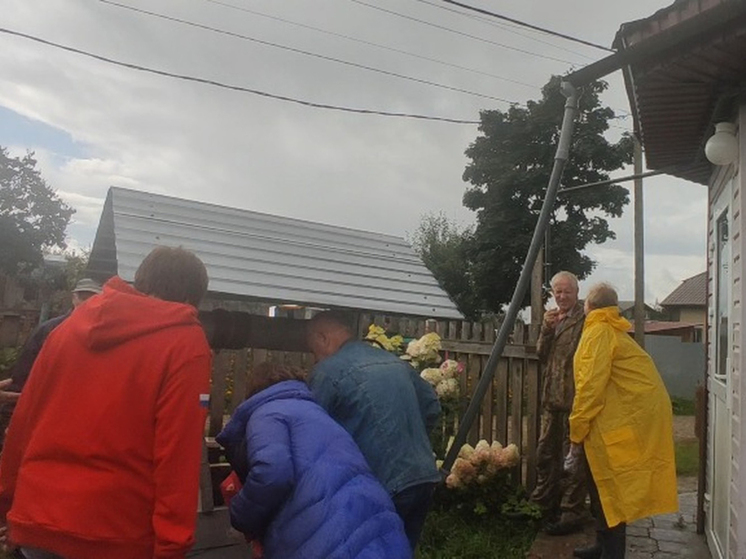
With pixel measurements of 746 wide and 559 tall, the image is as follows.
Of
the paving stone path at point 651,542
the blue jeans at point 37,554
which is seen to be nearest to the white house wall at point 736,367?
the paving stone path at point 651,542

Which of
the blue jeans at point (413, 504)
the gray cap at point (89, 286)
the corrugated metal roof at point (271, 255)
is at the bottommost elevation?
the blue jeans at point (413, 504)

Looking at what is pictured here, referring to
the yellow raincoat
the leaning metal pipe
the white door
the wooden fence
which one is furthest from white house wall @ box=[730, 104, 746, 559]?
the wooden fence

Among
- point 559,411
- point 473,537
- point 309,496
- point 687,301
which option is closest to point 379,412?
point 309,496

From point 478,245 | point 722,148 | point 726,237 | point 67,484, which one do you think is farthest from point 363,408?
point 478,245

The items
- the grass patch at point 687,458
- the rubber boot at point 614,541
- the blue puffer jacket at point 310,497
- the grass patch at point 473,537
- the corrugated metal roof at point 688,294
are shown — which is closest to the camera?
the blue puffer jacket at point 310,497

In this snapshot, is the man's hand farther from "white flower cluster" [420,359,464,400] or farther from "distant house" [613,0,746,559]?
"distant house" [613,0,746,559]

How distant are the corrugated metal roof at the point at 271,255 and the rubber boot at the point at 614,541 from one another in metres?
→ 1.56

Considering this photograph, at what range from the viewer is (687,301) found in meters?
44.9

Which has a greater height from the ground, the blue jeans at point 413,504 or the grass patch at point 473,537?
the blue jeans at point 413,504

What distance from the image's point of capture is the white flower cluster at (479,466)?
5.10 m

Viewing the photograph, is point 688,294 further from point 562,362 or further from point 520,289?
point 520,289

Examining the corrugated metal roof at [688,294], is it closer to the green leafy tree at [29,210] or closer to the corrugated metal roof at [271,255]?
the green leafy tree at [29,210]

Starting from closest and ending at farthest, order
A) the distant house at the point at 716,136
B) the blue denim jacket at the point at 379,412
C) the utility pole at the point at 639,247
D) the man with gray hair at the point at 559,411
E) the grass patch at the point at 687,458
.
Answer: the blue denim jacket at the point at 379,412 → the distant house at the point at 716,136 → the man with gray hair at the point at 559,411 → the grass patch at the point at 687,458 → the utility pole at the point at 639,247

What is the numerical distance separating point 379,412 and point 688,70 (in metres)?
2.14
